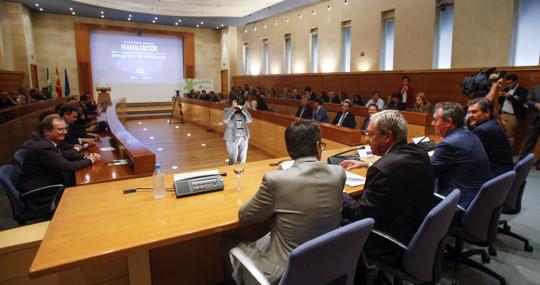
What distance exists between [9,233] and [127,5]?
38.5 ft

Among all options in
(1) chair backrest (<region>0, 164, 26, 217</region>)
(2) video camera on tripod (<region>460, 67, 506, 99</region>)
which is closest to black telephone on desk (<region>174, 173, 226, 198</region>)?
(1) chair backrest (<region>0, 164, 26, 217</region>)

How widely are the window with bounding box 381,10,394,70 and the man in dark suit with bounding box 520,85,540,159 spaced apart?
4.08 m

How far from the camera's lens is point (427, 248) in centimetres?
163

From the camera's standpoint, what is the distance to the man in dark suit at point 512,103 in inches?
204

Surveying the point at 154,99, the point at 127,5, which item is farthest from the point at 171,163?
the point at 154,99

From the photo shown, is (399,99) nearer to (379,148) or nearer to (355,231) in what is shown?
(379,148)

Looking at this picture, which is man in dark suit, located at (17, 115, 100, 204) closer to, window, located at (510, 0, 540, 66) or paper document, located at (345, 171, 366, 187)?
paper document, located at (345, 171, 366, 187)

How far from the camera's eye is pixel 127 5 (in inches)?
459

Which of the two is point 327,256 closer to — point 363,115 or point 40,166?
point 40,166

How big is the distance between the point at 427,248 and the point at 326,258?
0.69m

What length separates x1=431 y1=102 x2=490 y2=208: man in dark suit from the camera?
2.19 meters

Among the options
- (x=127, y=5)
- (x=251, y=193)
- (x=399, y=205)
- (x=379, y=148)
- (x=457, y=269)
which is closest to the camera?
(x=399, y=205)

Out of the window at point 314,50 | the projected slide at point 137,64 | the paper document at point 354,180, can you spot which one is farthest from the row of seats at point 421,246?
the projected slide at point 137,64

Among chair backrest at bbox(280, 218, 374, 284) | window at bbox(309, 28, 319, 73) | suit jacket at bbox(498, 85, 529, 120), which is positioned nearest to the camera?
chair backrest at bbox(280, 218, 374, 284)
